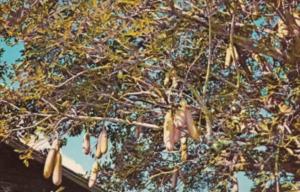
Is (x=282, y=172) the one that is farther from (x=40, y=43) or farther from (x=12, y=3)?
(x=12, y=3)

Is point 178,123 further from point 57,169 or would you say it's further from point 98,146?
point 57,169

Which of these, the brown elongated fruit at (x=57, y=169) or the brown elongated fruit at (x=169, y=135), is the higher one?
the brown elongated fruit at (x=169, y=135)

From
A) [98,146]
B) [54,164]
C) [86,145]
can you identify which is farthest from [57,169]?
[86,145]

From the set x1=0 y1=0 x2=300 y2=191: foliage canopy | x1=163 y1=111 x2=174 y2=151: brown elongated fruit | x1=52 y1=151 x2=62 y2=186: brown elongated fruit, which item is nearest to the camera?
x1=163 y1=111 x2=174 y2=151: brown elongated fruit

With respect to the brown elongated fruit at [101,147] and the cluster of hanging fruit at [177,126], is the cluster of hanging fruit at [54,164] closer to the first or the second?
the brown elongated fruit at [101,147]

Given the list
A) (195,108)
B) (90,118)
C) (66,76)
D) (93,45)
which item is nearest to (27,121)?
(66,76)

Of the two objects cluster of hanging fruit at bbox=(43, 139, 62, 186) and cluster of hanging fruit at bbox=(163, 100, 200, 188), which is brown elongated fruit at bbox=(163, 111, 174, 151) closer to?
cluster of hanging fruit at bbox=(163, 100, 200, 188)

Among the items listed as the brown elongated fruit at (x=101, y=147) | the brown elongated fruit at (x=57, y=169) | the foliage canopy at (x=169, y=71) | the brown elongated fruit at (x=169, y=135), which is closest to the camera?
the brown elongated fruit at (x=169, y=135)

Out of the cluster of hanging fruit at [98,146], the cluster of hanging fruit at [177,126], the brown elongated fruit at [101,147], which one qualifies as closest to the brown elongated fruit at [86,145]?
the cluster of hanging fruit at [98,146]

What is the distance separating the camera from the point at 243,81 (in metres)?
7.62

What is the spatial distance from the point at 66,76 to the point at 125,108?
0.84 meters

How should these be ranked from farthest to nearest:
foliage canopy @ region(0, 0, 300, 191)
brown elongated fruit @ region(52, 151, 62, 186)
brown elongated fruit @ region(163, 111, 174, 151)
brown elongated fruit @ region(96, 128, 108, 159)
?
1. foliage canopy @ region(0, 0, 300, 191)
2. brown elongated fruit @ region(96, 128, 108, 159)
3. brown elongated fruit @ region(52, 151, 62, 186)
4. brown elongated fruit @ region(163, 111, 174, 151)

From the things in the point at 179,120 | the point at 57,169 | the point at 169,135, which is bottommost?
the point at 57,169

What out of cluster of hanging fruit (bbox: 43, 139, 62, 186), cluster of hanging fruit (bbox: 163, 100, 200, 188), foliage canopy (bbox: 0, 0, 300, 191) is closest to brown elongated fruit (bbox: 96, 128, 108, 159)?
cluster of hanging fruit (bbox: 43, 139, 62, 186)
